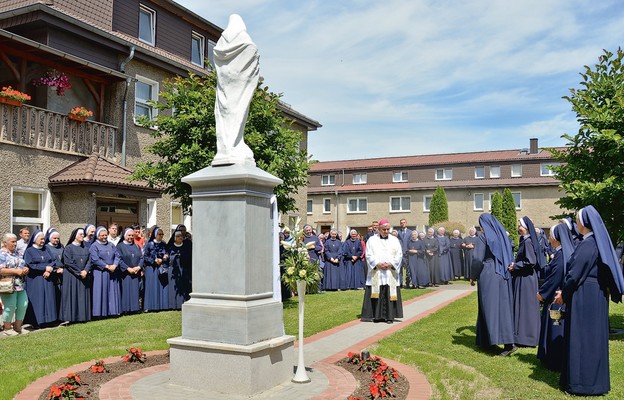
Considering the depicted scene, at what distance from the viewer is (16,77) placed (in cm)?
1472

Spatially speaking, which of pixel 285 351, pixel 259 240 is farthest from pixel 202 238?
pixel 285 351

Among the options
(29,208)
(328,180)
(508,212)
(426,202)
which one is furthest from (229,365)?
(328,180)

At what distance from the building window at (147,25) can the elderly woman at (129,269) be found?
958 cm

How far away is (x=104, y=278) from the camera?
12.3 m

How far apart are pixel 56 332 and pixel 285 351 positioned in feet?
19.4

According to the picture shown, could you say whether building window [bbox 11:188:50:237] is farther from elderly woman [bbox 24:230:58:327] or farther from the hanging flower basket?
elderly woman [bbox 24:230:58:327]

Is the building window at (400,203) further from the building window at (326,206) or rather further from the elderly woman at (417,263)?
the elderly woman at (417,263)

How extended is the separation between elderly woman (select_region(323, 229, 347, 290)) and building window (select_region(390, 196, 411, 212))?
100 feet

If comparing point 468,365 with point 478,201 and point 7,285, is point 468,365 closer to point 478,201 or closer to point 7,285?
point 7,285

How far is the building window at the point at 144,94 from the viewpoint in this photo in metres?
18.5

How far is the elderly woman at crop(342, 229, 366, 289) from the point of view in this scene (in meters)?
20.2

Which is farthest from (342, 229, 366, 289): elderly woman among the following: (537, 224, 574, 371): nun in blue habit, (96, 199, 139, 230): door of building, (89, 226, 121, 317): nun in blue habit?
(537, 224, 574, 371): nun in blue habit

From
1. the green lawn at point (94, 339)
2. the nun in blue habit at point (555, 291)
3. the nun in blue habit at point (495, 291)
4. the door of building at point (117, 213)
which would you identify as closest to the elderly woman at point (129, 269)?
the green lawn at point (94, 339)

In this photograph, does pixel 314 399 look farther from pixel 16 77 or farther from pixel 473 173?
pixel 473 173
